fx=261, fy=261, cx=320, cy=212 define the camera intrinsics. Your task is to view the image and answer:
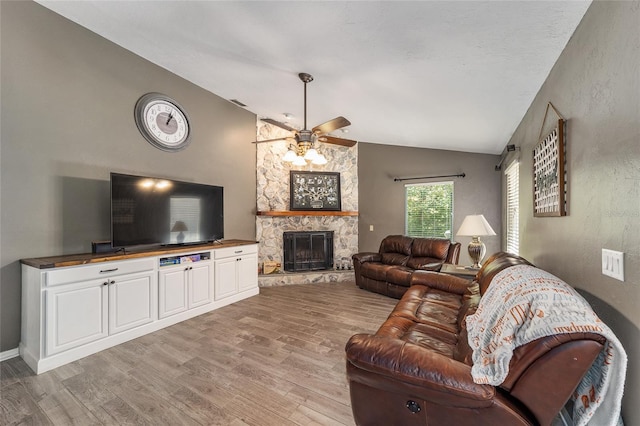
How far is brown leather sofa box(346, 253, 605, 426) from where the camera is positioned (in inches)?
38.9

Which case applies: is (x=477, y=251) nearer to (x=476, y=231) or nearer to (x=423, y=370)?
(x=476, y=231)

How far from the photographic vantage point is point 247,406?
176cm

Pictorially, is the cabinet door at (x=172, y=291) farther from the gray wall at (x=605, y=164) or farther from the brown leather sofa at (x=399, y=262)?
the gray wall at (x=605, y=164)

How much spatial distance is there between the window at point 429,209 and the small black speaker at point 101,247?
199 inches

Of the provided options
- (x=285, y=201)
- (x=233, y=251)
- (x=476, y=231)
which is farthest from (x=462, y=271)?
(x=285, y=201)

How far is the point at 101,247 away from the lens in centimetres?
277

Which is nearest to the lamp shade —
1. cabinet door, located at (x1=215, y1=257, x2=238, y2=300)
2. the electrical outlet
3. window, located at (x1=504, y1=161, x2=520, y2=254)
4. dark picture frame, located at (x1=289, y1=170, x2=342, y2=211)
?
window, located at (x1=504, y1=161, x2=520, y2=254)

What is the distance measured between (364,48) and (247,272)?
3363 millimetres

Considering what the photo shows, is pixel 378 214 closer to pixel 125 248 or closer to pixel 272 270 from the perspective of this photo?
pixel 272 270

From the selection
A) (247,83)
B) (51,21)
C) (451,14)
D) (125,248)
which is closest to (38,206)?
(125,248)

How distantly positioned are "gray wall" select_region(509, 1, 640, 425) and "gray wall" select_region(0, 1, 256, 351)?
409cm

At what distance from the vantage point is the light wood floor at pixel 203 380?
1.69 m

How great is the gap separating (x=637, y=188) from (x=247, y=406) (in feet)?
7.82

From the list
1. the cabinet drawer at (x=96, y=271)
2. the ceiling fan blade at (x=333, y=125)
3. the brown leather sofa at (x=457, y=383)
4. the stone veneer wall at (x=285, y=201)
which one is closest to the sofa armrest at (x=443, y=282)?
the brown leather sofa at (x=457, y=383)
